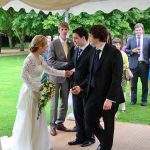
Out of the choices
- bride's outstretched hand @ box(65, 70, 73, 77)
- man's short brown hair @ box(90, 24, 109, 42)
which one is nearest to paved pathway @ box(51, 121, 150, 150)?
bride's outstretched hand @ box(65, 70, 73, 77)

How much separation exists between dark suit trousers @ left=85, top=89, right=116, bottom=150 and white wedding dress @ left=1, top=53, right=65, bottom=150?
30.6 inches

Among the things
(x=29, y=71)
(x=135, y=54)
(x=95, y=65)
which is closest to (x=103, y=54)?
(x=95, y=65)

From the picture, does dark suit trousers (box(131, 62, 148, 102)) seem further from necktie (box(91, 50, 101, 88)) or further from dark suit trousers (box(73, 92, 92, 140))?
necktie (box(91, 50, 101, 88))

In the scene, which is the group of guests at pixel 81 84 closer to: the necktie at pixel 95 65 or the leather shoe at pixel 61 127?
the necktie at pixel 95 65

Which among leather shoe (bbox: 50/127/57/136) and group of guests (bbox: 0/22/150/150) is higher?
group of guests (bbox: 0/22/150/150)

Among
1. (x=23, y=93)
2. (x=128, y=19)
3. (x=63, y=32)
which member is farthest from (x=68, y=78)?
(x=128, y=19)

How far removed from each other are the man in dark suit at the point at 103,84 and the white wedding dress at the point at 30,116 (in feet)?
2.50

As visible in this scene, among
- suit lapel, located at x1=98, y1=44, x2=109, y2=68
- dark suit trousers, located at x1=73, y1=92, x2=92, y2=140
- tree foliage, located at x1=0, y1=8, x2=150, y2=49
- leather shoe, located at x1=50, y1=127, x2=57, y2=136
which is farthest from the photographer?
tree foliage, located at x1=0, y1=8, x2=150, y2=49

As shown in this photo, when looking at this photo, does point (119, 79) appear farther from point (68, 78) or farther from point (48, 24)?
point (48, 24)

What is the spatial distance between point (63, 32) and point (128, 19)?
1651cm

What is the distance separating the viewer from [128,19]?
72.3 feet

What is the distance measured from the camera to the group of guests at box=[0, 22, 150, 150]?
15.1 ft

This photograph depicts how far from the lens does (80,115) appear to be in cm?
570

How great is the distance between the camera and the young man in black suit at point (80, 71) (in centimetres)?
536
